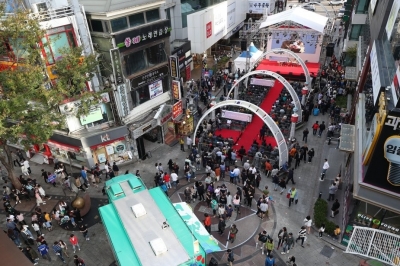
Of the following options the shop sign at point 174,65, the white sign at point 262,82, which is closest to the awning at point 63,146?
the shop sign at point 174,65

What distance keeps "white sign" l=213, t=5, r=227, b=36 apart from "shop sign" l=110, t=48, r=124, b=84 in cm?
1871

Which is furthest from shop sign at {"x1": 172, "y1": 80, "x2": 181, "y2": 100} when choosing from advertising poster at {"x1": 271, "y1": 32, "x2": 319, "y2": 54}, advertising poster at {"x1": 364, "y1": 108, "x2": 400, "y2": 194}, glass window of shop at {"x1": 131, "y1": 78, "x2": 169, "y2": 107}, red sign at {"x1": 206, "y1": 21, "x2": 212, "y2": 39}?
advertising poster at {"x1": 271, "y1": 32, "x2": 319, "y2": 54}

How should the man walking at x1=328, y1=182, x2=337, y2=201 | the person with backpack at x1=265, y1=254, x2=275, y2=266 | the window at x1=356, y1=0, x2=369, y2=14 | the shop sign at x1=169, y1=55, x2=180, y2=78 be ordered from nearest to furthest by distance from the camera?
the person with backpack at x1=265, y1=254, x2=275, y2=266 < the man walking at x1=328, y1=182, x2=337, y2=201 < the shop sign at x1=169, y1=55, x2=180, y2=78 < the window at x1=356, y1=0, x2=369, y2=14

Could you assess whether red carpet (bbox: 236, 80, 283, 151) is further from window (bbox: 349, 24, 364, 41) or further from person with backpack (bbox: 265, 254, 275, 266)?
window (bbox: 349, 24, 364, 41)

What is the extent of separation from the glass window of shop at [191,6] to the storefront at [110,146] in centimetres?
1611

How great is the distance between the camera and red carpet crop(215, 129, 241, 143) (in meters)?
24.3

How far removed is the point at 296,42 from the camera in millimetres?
35969

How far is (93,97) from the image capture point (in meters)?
18.8

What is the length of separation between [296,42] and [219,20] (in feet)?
31.4

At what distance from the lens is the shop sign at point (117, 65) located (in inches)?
745

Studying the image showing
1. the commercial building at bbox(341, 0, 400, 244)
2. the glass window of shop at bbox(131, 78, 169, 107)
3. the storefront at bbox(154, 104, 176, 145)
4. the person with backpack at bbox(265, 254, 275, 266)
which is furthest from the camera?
the storefront at bbox(154, 104, 176, 145)

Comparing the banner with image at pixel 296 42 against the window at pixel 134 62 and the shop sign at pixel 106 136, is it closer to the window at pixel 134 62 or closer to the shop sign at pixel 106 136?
the window at pixel 134 62

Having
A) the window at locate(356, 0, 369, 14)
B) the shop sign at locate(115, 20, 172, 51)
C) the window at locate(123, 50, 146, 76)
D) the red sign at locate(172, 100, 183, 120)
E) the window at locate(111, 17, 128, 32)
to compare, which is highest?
the window at locate(111, 17, 128, 32)

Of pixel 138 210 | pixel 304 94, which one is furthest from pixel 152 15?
pixel 304 94
